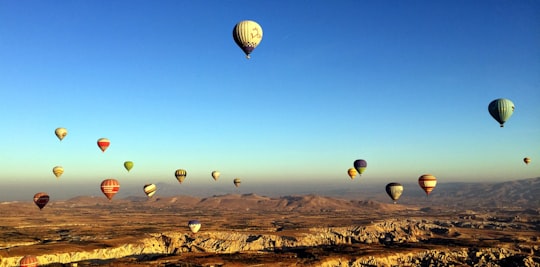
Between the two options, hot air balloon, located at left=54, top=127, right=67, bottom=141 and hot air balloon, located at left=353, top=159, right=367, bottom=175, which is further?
hot air balloon, located at left=353, top=159, right=367, bottom=175

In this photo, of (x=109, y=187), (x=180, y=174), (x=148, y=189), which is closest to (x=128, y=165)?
(x=148, y=189)

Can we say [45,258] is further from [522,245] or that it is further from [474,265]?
[522,245]

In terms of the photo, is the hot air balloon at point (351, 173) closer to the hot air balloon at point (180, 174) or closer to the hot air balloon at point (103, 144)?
the hot air balloon at point (180, 174)

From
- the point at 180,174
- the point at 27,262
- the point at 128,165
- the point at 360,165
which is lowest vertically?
the point at 27,262

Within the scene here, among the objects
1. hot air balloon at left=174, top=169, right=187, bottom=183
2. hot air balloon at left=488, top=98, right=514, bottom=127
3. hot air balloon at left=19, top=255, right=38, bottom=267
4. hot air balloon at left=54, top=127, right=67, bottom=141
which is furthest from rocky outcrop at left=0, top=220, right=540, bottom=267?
hot air balloon at left=488, top=98, right=514, bottom=127

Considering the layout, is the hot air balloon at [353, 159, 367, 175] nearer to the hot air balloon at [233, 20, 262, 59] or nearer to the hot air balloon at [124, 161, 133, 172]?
the hot air balloon at [233, 20, 262, 59]

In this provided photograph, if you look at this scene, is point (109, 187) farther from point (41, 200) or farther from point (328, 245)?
point (328, 245)
